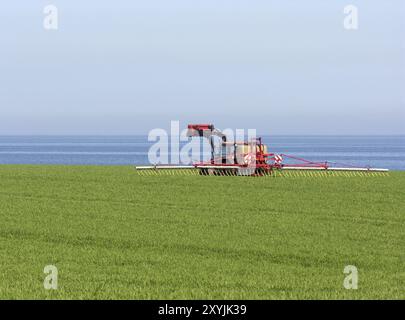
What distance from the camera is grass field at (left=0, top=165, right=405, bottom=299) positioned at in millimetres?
11984

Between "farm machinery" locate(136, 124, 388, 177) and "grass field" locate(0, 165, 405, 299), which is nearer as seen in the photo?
"grass field" locate(0, 165, 405, 299)

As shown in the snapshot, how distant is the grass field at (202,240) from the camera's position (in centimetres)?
1198

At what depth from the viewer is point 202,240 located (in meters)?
17.2

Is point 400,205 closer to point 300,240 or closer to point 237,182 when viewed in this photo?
point 300,240

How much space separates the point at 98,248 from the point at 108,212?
6.64 m

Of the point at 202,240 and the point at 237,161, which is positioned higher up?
the point at 237,161

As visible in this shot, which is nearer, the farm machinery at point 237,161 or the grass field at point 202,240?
the grass field at point 202,240

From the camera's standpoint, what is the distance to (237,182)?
34.1 m

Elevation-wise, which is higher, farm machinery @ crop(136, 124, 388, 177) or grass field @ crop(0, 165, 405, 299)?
farm machinery @ crop(136, 124, 388, 177)

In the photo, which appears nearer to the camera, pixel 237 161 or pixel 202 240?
pixel 202 240
